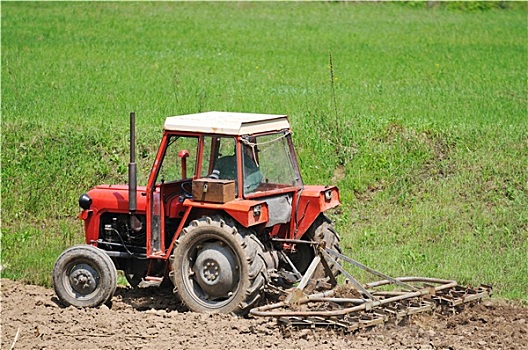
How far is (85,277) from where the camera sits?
9.59 m

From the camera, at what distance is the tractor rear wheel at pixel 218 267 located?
8711 millimetres

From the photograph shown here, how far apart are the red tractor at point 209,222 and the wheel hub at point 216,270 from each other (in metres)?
0.01

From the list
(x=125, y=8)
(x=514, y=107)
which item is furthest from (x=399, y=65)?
(x=125, y=8)

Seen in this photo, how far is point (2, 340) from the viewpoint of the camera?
335 inches

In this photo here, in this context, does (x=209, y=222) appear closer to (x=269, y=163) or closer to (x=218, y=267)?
(x=218, y=267)

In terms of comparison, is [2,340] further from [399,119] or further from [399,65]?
[399,65]

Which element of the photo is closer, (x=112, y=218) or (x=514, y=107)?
(x=112, y=218)

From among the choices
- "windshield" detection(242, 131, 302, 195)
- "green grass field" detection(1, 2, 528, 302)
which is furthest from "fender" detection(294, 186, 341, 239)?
"green grass field" detection(1, 2, 528, 302)

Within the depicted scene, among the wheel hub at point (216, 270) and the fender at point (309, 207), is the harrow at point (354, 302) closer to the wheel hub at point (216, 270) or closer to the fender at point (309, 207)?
the fender at point (309, 207)

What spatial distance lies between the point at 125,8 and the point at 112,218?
2052 cm

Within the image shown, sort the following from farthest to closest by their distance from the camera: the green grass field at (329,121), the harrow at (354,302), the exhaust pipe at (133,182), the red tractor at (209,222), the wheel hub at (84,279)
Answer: the green grass field at (329,121) < the wheel hub at (84,279) < the exhaust pipe at (133,182) < the red tractor at (209,222) < the harrow at (354,302)

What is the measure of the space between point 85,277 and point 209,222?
169 centimetres

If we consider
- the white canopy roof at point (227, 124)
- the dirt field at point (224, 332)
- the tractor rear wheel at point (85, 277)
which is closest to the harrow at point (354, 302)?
the dirt field at point (224, 332)

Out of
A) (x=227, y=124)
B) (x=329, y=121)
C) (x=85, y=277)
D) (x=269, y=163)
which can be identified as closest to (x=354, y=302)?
(x=269, y=163)
